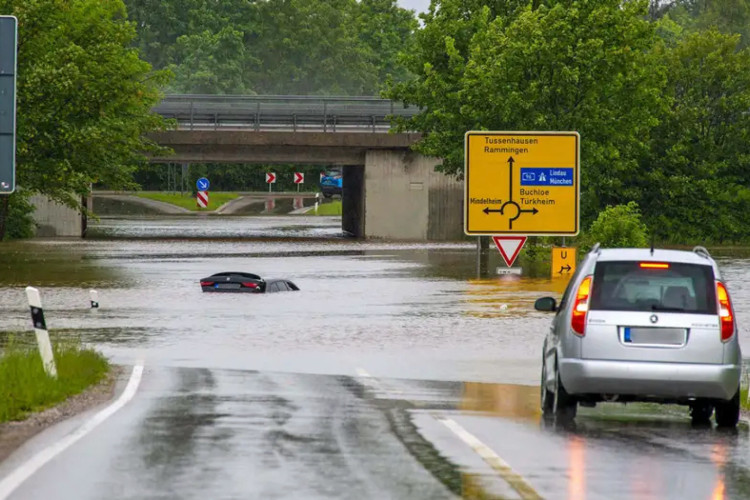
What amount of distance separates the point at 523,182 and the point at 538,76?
12379mm

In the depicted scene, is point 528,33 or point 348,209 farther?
point 348,209

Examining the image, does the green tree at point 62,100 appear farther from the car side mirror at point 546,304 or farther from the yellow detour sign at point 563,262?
the car side mirror at point 546,304

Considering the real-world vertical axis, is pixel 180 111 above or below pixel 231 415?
above

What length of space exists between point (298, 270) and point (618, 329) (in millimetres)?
42177

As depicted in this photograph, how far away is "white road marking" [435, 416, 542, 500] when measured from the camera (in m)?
9.68

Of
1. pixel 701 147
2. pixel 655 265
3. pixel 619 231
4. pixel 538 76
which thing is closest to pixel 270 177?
pixel 701 147

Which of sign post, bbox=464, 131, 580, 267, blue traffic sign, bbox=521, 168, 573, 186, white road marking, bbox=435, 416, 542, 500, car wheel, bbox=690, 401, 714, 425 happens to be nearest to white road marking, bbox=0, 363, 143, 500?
white road marking, bbox=435, 416, 542, 500

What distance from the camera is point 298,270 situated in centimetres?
5534

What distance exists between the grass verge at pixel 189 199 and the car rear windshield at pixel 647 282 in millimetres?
110147

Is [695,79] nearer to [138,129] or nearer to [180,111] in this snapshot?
[180,111]

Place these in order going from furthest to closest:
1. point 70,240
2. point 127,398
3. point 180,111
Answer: point 180,111 → point 70,240 → point 127,398

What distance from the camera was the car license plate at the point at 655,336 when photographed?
13336 mm

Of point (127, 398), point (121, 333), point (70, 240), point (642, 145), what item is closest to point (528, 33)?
point (642, 145)

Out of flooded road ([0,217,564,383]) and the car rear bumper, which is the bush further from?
the car rear bumper
